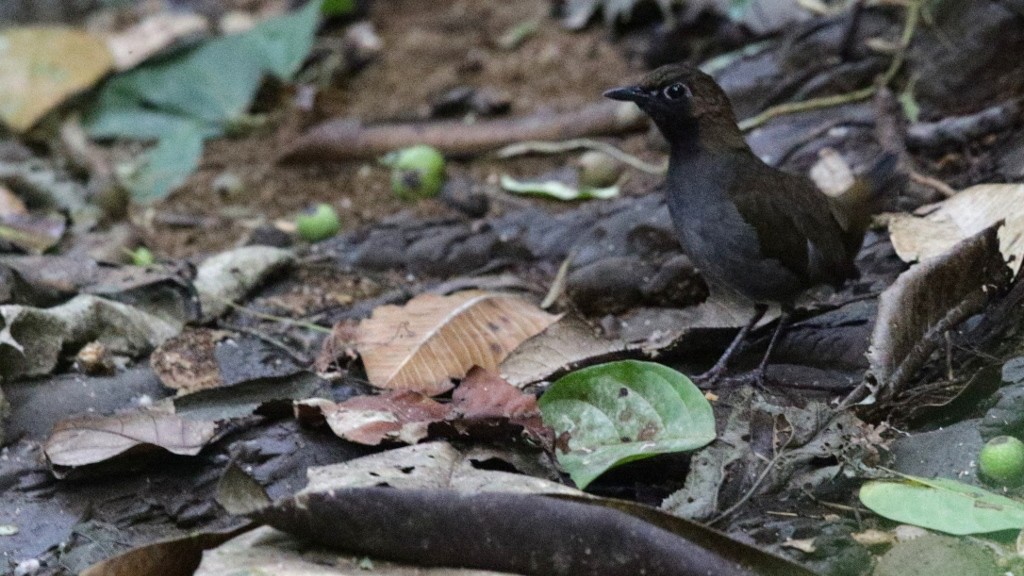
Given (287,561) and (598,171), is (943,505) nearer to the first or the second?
(287,561)

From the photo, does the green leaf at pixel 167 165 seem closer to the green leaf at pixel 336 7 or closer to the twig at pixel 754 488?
the green leaf at pixel 336 7

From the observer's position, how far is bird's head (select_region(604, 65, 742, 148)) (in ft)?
13.7

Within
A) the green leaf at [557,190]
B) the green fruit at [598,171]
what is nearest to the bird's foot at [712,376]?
the green leaf at [557,190]

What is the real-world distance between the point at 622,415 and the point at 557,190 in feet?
8.53

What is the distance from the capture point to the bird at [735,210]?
13.4ft

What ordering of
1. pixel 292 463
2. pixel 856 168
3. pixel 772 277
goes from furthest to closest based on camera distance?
pixel 856 168 < pixel 772 277 < pixel 292 463

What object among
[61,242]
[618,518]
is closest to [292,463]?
[618,518]

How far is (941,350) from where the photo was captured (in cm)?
361

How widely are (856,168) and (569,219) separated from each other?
1169 mm

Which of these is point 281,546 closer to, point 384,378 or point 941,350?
point 384,378

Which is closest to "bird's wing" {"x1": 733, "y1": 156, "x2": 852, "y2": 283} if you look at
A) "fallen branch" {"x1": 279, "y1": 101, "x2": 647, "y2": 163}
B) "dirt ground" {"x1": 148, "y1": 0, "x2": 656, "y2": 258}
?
"dirt ground" {"x1": 148, "y1": 0, "x2": 656, "y2": 258}

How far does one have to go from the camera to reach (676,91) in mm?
4176

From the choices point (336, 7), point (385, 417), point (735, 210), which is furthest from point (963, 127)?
point (336, 7)

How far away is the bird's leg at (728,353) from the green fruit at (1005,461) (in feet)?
3.13
